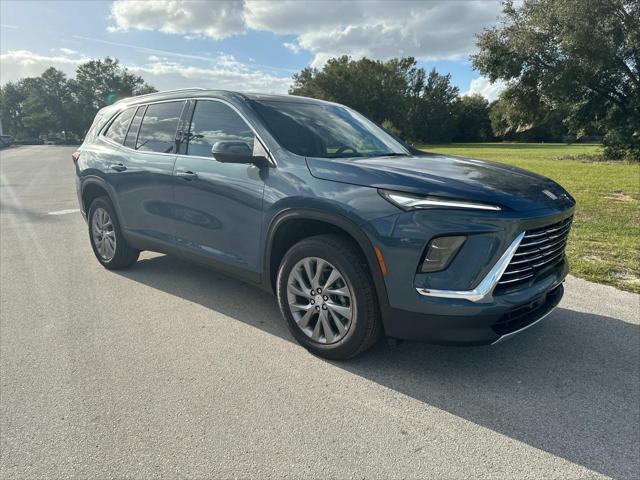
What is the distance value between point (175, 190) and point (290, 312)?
1.59m

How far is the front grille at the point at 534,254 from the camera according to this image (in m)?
2.74

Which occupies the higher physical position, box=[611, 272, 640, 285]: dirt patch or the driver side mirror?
the driver side mirror

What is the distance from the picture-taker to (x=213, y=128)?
398cm

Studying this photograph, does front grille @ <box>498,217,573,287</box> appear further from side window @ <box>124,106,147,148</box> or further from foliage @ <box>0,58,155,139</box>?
foliage @ <box>0,58,155,139</box>

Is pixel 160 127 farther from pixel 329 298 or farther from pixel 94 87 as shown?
pixel 94 87

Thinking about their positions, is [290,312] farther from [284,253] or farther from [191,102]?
[191,102]

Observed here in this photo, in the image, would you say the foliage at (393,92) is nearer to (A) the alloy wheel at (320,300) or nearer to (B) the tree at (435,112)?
(B) the tree at (435,112)

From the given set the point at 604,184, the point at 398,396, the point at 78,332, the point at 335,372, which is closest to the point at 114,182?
the point at 78,332

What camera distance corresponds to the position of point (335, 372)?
10.3 ft

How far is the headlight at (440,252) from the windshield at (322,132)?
118cm

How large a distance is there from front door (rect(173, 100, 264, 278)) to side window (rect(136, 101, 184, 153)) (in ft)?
0.78

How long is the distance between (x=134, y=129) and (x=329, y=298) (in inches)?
118

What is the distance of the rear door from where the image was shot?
429 cm

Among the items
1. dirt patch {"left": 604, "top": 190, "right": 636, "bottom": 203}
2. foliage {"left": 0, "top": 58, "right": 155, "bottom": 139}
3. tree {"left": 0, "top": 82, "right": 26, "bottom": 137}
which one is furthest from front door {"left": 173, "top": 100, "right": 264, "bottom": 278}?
tree {"left": 0, "top": 82, "right": 26, "bottom": 137}
